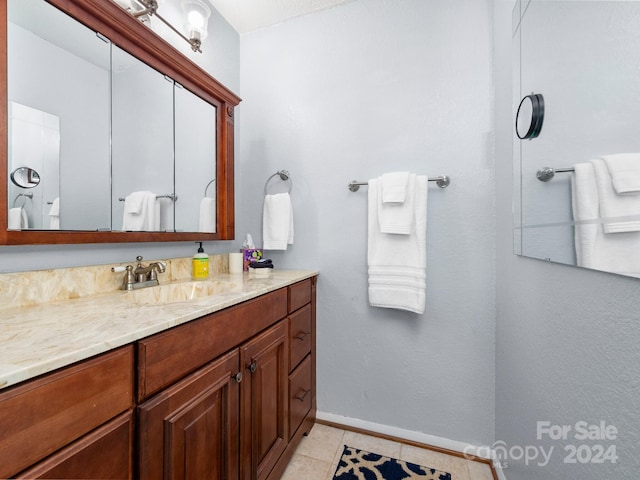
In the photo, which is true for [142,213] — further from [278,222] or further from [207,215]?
[278,222]

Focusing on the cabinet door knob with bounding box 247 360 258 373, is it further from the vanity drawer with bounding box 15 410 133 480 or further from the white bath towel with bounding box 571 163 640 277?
the white bath towel with bounding box 571 163 640 277

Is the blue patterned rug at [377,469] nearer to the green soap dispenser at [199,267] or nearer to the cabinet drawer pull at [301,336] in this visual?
→ the cabinet drawer pull at [301,336]

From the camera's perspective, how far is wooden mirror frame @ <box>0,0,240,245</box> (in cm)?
80

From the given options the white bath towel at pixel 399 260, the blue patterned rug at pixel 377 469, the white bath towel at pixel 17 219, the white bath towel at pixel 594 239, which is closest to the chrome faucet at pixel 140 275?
the white bath towel at pixel 17 219

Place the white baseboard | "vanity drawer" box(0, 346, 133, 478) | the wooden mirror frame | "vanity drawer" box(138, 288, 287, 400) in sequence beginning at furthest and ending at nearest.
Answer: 1. the white baseboard
2. the wooden mirror frame
3. "vanity drawer" box(138, 288, 287, 400)
4. "vanity drawer" box(0, 346, 133, 478)

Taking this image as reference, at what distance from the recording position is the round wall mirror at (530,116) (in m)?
0.86

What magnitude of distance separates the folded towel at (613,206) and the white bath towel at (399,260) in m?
0.85

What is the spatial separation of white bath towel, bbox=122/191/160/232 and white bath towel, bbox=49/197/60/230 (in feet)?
0.72

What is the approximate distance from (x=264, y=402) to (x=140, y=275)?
72 cm

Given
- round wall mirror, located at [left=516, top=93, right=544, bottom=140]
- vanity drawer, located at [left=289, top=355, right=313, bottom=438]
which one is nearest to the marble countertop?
vanity drawer, located at [left=289, top=355, right=313, bottom=438]

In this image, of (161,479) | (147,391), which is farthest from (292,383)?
(147,391)

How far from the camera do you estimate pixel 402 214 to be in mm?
1432

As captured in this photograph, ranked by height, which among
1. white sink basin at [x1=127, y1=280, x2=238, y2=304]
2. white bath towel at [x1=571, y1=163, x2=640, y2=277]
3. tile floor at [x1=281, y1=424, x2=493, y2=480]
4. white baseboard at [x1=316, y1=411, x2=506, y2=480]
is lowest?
tile floor at [x1=281, y1=424, x2=493, y2=480]

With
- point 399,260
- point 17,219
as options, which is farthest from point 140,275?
point 399,260
